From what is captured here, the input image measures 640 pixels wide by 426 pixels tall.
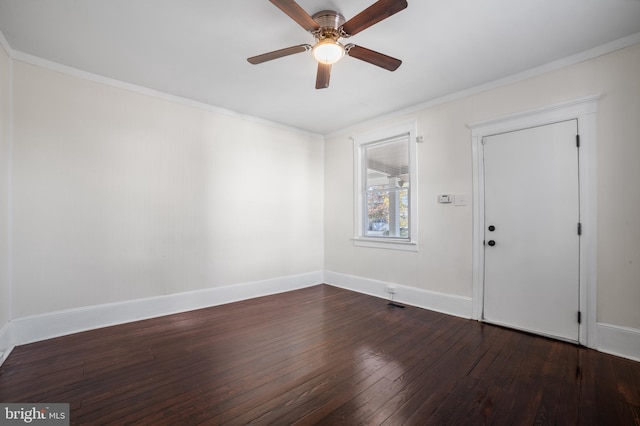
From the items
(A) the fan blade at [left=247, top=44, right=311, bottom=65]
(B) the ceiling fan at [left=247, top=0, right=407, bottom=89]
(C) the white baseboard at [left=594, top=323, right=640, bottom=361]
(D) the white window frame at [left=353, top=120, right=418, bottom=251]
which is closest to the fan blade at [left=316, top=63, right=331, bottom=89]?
(B) the ceiling fan at [left=247, top=0, right=407, bottom=89]

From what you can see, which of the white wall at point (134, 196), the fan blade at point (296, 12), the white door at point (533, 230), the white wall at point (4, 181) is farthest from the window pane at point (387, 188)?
the white wall at point (4, 181)

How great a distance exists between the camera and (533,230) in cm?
302

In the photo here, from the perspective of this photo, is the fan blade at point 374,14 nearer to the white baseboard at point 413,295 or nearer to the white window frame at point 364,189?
the white window frame at point 364,189

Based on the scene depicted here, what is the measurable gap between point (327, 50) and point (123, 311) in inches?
141

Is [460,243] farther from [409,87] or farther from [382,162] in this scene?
[409,87]

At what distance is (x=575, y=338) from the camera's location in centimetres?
274

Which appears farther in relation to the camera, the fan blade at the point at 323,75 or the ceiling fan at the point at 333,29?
the fan blade at the point at 323,75

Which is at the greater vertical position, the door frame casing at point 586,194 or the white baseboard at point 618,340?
the door frame casing at point 586,194

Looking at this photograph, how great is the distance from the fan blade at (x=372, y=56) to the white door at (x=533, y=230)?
67.8 inches

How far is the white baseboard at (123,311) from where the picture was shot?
2752mm

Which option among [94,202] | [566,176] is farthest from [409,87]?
[94,202]

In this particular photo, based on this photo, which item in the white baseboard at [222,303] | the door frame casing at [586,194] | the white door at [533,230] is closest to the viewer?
the white baseboard at [222,303]

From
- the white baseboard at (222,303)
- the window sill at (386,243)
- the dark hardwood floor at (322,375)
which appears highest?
the window sill at (386,243)

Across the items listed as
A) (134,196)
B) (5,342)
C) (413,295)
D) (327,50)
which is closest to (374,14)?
(327,50)
